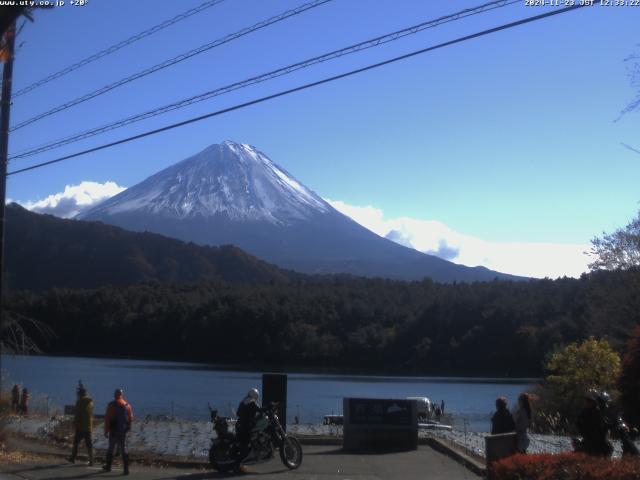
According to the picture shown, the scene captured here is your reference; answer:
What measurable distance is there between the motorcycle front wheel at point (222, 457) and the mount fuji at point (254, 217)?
511 feet

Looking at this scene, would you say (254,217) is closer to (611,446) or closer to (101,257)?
(101,257)

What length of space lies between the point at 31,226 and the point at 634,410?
12245 cm

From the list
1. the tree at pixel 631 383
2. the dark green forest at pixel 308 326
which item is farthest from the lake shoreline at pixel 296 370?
the tree at pixel 631 383

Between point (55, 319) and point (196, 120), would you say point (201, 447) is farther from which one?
point (55, 319)

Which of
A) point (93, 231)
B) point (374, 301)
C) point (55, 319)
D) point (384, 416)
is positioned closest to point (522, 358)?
point (374, 301)

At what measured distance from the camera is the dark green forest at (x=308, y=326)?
253 feet

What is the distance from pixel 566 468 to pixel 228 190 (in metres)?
177

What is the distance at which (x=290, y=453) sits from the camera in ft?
45.3

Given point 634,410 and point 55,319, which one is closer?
point 634,410

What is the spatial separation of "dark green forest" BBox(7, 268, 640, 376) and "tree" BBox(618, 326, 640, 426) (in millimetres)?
60376

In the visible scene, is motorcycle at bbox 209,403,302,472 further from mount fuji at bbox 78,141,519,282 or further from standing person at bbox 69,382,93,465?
mount fuji at bbox 78,141,519,282

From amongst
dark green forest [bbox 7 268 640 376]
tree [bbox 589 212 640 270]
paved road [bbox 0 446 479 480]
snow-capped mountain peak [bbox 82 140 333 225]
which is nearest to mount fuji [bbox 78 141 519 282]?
snow-capped mountain peak [bbox 82 140 333 225]

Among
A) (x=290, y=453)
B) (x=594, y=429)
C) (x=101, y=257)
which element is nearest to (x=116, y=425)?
(x=290, y=453)

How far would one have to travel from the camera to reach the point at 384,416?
53.8 ft
